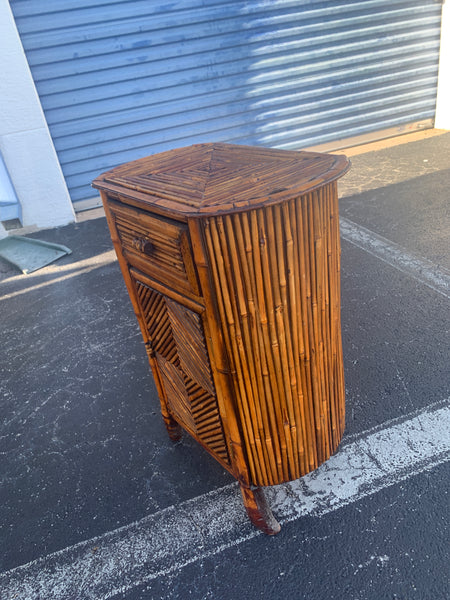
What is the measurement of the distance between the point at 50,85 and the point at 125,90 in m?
0.76

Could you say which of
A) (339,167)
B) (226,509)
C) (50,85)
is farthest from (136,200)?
(50,85)

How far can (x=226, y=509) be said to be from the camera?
6.01ft

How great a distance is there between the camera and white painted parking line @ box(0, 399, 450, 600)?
65.7 inches

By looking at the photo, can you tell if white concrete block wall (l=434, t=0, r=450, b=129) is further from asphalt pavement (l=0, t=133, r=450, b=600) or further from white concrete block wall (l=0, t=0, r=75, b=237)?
white concrete block wall (l=0, t=0, r=75, b=237)

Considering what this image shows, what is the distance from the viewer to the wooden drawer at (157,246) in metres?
1.37

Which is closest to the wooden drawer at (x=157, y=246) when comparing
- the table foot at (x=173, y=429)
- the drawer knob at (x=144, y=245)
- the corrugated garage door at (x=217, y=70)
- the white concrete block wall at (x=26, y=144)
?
the drawer knob at (x=144, y=245)

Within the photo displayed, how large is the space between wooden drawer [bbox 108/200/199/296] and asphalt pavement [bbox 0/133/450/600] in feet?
3.15

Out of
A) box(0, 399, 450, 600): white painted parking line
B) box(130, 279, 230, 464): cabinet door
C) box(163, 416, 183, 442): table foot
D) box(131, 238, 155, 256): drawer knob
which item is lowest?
box(0, 399, 450, 600): white painted parking line

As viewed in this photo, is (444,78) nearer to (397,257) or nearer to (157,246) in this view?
(397,257)

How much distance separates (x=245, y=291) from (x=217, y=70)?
4602 millimetres

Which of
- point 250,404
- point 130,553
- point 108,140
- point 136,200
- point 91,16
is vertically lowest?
point 130,553

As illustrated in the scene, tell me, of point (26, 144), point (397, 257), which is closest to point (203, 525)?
point (397, 257)

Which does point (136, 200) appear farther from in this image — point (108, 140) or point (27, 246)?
point (108, 140)

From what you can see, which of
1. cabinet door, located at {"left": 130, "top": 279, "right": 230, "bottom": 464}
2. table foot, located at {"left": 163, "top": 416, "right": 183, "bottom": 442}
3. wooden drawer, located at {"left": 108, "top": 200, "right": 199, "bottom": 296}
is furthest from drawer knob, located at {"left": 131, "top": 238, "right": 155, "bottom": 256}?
table foot, located at {"left": 163, "top": 416, "right": 183, "bottom": 442}
